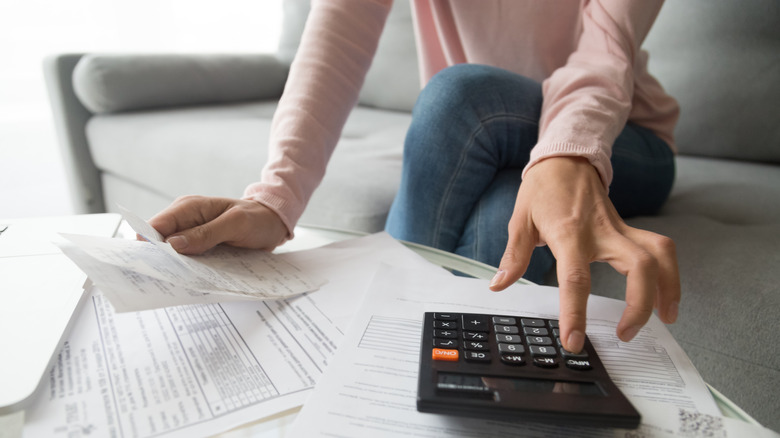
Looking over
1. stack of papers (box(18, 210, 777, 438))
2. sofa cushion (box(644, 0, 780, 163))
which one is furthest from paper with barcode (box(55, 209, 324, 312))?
sofa cushion (box(644, 0, 780, 163))

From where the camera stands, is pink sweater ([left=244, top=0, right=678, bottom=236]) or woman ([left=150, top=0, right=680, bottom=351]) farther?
pink sweater ([left=244, top=0, right=678, bottom=236])

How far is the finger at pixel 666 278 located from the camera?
32 cm

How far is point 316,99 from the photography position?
0.60m

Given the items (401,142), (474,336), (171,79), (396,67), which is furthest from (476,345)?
(171,79)

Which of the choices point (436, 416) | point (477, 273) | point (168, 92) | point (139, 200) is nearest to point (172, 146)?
point (139, 200)

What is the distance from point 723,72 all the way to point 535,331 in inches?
37.5

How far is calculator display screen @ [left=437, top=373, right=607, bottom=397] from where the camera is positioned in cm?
27

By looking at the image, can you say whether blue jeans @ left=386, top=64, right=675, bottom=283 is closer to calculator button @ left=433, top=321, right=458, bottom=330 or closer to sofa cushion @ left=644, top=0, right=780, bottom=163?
calculator button @ left=433, top=321, right=458, bottom=330

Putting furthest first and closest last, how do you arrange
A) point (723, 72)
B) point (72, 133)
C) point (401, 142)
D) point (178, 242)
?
point (72, 133)
point (401, 142)
point (723, 72)
point (178, 242)

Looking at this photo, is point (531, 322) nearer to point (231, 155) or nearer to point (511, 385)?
point (511, 385)

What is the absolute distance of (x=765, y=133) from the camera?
3.16 ft

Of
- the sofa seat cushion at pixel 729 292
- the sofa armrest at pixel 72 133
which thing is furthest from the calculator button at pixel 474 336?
the sofa armrest at pixel 72 133

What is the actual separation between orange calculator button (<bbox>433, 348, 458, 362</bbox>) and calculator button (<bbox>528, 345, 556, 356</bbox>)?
Result: 5 centimetres

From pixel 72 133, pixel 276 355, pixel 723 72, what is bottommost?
pixel 72 133
